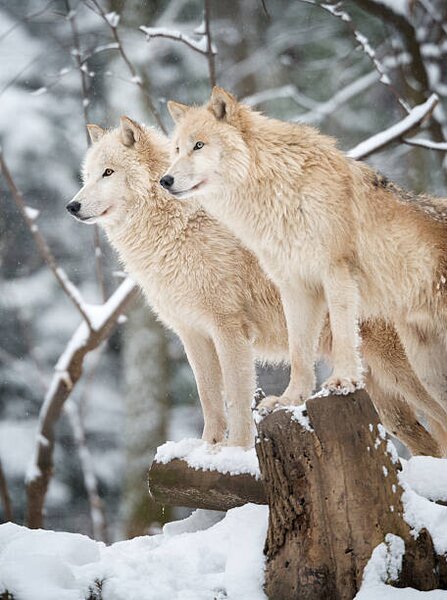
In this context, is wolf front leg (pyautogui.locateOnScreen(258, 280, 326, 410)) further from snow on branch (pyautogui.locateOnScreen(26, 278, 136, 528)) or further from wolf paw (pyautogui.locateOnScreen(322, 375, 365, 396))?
snow on branch (pyautogui.locateOnScreen(26, 278, 136, 528))

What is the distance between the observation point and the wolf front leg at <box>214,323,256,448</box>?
5.16m

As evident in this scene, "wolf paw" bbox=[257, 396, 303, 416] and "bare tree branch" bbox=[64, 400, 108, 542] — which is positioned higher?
"bare tree branch" bbox=[64, 400, 108, 542]

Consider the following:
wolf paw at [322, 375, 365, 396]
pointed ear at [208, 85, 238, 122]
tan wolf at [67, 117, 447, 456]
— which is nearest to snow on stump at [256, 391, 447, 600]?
wolf paw at [322, 375, 365, 396]

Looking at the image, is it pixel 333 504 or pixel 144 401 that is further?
pixel 144 401

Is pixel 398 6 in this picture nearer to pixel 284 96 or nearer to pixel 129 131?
pixel 284 96

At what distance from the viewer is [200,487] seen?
4.68m

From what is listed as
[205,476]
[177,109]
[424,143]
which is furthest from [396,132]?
[205,476]

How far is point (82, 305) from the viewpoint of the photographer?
29.8 feet

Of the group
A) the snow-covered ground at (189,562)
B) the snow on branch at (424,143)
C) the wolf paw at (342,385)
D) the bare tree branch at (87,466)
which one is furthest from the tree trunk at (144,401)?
the wolf paw at (342,385)

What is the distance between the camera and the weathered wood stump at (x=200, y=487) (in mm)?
4496

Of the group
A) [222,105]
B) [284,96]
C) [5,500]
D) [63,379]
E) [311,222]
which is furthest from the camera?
[284,96]

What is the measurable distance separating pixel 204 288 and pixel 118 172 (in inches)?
39.6

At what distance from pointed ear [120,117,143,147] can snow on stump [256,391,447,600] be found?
2723 mm

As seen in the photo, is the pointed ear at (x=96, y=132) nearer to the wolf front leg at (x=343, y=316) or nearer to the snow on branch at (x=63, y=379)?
the wolf front leg at (x=343, y=316)
